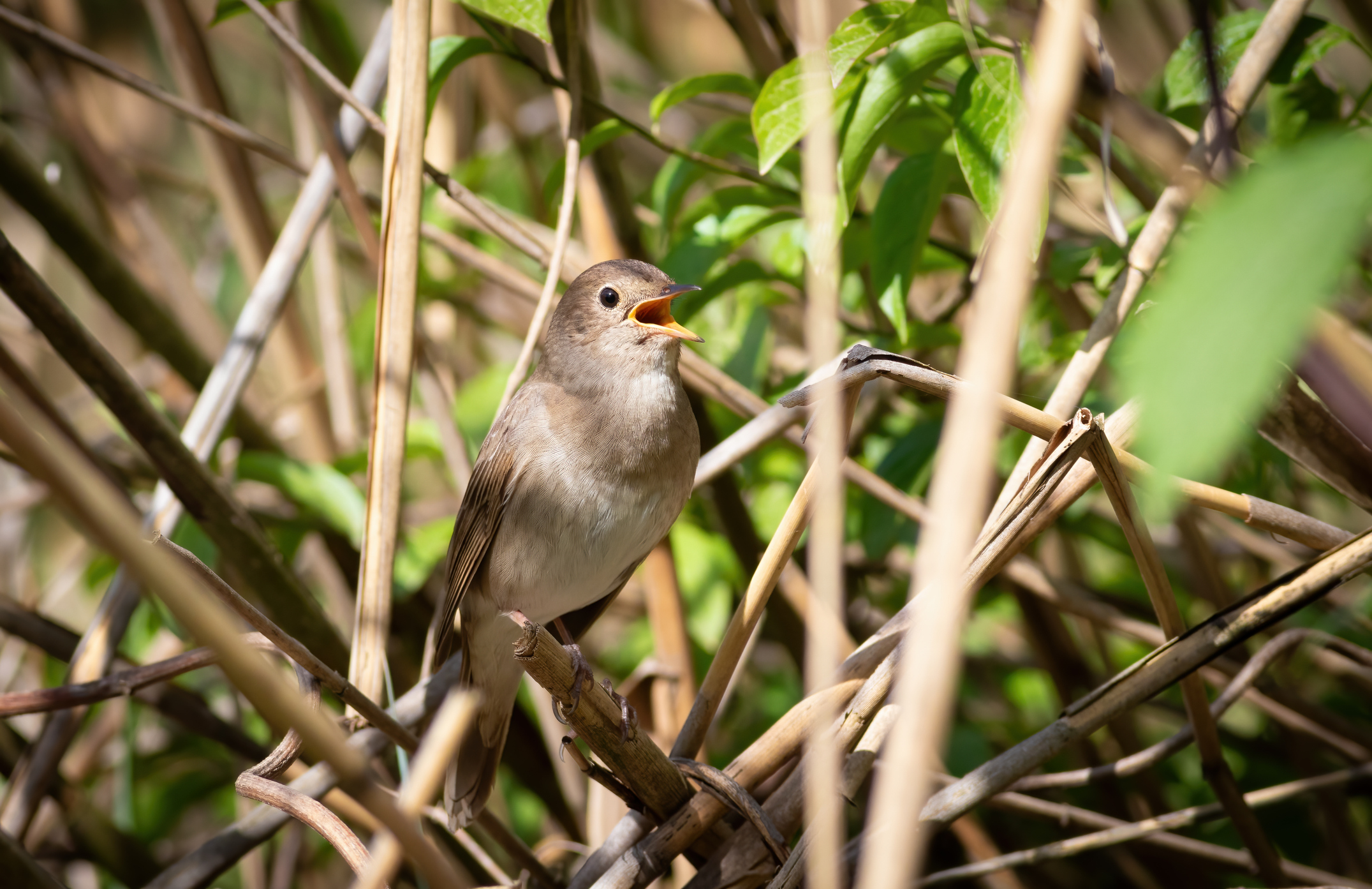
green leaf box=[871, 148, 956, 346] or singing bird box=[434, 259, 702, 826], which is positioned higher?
green leaf box=[871, 148, 956, 346]

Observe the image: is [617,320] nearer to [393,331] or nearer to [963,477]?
[393,331]

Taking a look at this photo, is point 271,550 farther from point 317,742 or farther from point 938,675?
point 938,675

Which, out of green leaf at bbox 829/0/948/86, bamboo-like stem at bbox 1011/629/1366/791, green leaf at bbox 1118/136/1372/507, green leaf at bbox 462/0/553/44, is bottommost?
bamboo-like stem at bbox 1011/629/1366/791

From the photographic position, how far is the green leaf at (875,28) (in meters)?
1.64

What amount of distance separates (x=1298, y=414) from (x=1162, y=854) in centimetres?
133

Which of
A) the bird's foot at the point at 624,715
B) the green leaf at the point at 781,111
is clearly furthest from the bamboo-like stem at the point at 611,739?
the green leaf at the point at 781,111

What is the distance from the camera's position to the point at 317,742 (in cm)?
82

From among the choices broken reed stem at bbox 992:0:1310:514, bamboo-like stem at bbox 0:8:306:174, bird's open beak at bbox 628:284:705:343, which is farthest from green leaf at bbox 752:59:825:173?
bamboo-like stem at bbox 0:8:306:174

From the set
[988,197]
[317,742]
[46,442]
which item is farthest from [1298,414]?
[46,442]

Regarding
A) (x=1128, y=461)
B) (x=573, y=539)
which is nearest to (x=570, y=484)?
(x=573, y=539)

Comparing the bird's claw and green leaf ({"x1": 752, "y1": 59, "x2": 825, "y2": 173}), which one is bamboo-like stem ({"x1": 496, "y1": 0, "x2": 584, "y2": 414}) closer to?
green leaf ({"x1": 752, "y1": 59, "x2": 825, "y2": 173})

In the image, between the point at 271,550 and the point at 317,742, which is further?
the point at 271,550

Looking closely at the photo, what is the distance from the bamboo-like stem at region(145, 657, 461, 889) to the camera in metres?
1.82

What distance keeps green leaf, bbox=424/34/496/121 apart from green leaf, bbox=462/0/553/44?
40 centimetres
